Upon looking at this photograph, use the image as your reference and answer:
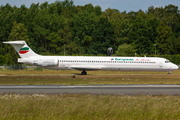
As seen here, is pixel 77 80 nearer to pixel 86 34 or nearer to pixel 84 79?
pixel 84 79

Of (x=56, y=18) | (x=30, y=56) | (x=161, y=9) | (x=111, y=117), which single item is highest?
(x=161, y=9)

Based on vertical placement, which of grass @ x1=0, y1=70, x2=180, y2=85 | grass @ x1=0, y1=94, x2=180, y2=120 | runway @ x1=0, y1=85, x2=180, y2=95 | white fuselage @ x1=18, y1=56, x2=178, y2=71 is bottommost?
grass @ x1=0, y1=70, x2=180, y2=85

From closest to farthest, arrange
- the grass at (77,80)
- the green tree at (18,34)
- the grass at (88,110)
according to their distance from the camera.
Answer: the grass at (88,110)
the grass at (77,80)
the green tree at (18,34)

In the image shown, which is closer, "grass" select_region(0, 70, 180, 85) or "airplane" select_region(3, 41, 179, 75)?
"grass" select_region(0, 70, 180, 85)

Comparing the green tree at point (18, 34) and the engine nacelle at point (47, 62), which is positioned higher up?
the green tree at point (18, 34)

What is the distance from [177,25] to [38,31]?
61191mm

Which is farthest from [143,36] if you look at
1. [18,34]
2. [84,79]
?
[84,79]

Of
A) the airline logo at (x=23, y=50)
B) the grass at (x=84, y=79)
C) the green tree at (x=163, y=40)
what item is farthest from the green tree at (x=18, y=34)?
the green tree at (x=163, y=40)

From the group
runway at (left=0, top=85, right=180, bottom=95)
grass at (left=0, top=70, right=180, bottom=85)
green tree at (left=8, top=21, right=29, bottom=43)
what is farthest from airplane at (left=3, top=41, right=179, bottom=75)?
green tree at (left=8, top=21, right=29, bottom=43)

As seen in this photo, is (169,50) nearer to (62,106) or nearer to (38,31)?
(38,31)

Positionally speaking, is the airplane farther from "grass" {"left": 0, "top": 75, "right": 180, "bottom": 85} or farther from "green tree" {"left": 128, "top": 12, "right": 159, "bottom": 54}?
"green tree" {"left": 128, "top": 12, "right": 159, "bottom": 54}

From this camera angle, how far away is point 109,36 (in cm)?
9675

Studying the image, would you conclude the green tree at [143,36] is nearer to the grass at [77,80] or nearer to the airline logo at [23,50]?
the airline logo at [23,50]

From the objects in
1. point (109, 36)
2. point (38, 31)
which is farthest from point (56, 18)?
point (109, 36)
